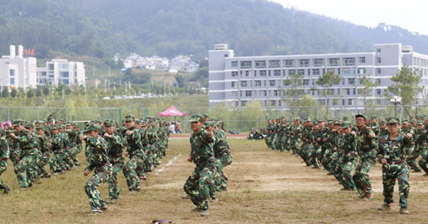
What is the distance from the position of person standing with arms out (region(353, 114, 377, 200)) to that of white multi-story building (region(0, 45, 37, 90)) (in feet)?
489

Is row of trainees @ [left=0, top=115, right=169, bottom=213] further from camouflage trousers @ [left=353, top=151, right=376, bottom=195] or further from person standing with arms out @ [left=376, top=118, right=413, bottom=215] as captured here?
person standing with arms out @ [left=376, top=118, right=413, bottom=215]

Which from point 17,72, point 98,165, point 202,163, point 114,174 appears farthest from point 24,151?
point 17,72

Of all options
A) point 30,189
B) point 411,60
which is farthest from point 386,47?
point 30,189

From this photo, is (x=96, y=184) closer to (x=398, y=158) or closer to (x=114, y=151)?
(x=114, y=151)

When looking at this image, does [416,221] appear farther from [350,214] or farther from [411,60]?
[411,60]

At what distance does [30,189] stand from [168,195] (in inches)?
166

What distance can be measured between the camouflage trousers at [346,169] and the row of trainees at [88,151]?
201 inches

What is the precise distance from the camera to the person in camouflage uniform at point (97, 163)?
13.9 metres

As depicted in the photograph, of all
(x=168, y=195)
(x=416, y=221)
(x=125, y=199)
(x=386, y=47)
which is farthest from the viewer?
(x=386, y=47)

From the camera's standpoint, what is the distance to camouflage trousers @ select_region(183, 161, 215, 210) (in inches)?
529

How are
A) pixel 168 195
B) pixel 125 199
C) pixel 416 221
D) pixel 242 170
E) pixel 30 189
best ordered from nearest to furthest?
pixel 416 221 → pixel 125 199 → pixel 168 195 → pixel 30 189 → pixel 242 170

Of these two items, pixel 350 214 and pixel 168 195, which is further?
pixel 168 195

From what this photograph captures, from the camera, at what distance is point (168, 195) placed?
17.5 metres

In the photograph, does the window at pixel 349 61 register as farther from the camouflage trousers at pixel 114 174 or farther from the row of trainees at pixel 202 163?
the row of trainees at pixel 202 163
